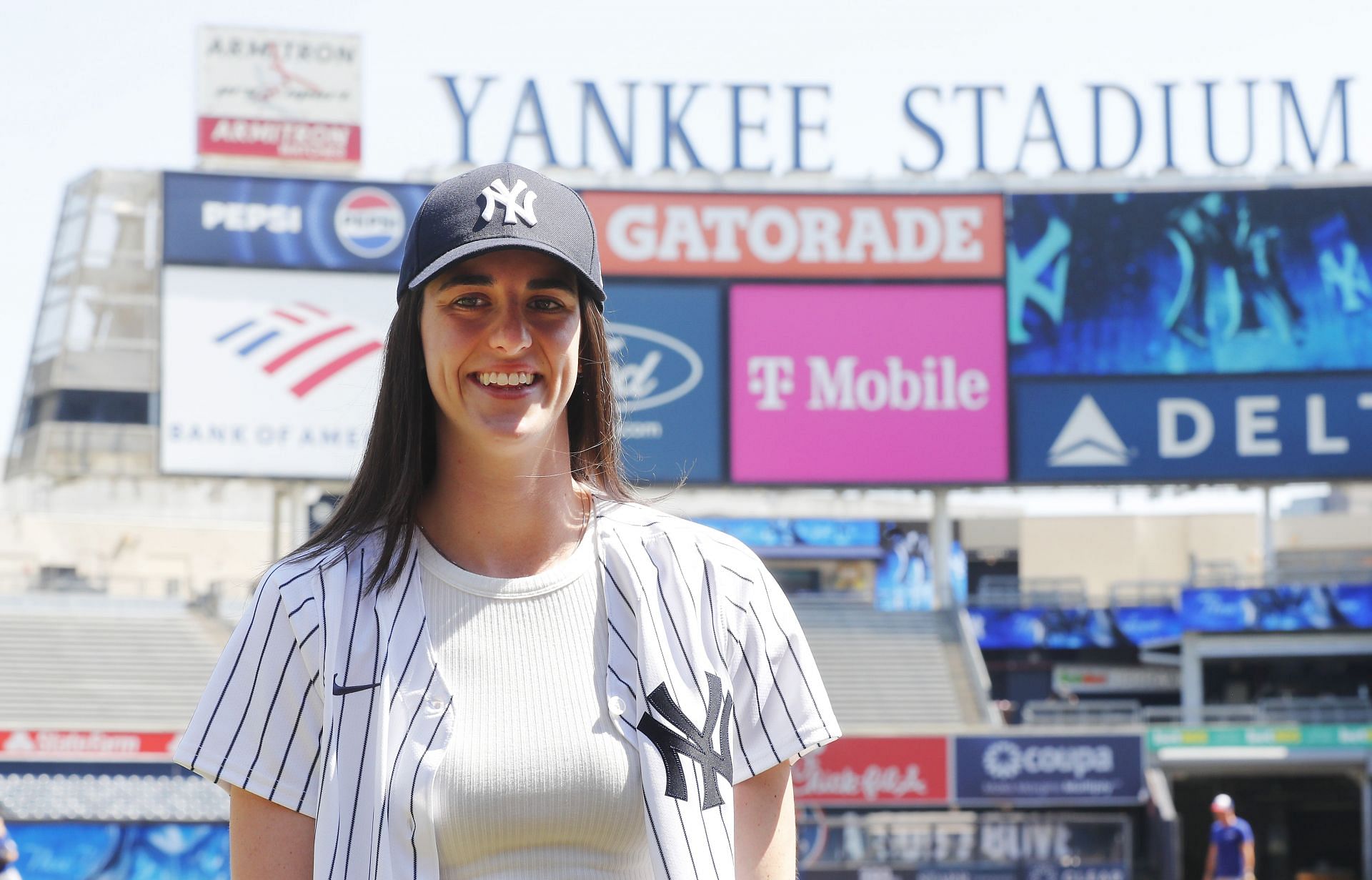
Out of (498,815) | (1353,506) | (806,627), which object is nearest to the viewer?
(498,815)

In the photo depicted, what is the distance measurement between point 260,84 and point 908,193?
11.8m

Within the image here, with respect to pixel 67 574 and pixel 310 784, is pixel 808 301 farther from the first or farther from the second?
pixel 310 784

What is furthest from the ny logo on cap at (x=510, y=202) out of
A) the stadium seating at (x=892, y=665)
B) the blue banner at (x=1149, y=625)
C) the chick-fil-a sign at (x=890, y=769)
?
the blue banner at (x=1149, y=625)

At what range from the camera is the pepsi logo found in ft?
90.1

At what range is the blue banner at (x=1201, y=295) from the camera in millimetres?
27406

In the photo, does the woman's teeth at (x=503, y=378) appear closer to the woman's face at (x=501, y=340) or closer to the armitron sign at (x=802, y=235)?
the woman's face at (x=501, y=340)

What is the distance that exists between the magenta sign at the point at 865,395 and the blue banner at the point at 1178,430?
736 mm

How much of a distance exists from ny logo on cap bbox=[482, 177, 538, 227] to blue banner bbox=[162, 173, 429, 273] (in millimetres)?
25601

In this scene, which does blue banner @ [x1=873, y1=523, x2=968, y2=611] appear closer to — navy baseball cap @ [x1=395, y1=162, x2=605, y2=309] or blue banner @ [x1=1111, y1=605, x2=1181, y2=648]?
blue banner @ [x1=1111, y1=605, x2=1181, y2=648]

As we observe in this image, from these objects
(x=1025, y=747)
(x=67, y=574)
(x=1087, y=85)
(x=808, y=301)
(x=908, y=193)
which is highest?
(x=1087, y=85)

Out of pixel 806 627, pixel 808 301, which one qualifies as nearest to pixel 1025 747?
pixel 806 627

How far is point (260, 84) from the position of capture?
31.2m

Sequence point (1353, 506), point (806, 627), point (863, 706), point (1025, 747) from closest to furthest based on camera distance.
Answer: point (1025, 747)
point (863, 706)
point (806, 627)
point (1353, 506)

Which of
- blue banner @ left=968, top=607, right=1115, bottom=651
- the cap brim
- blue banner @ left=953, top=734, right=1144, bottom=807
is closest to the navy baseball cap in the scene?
the cap brim
